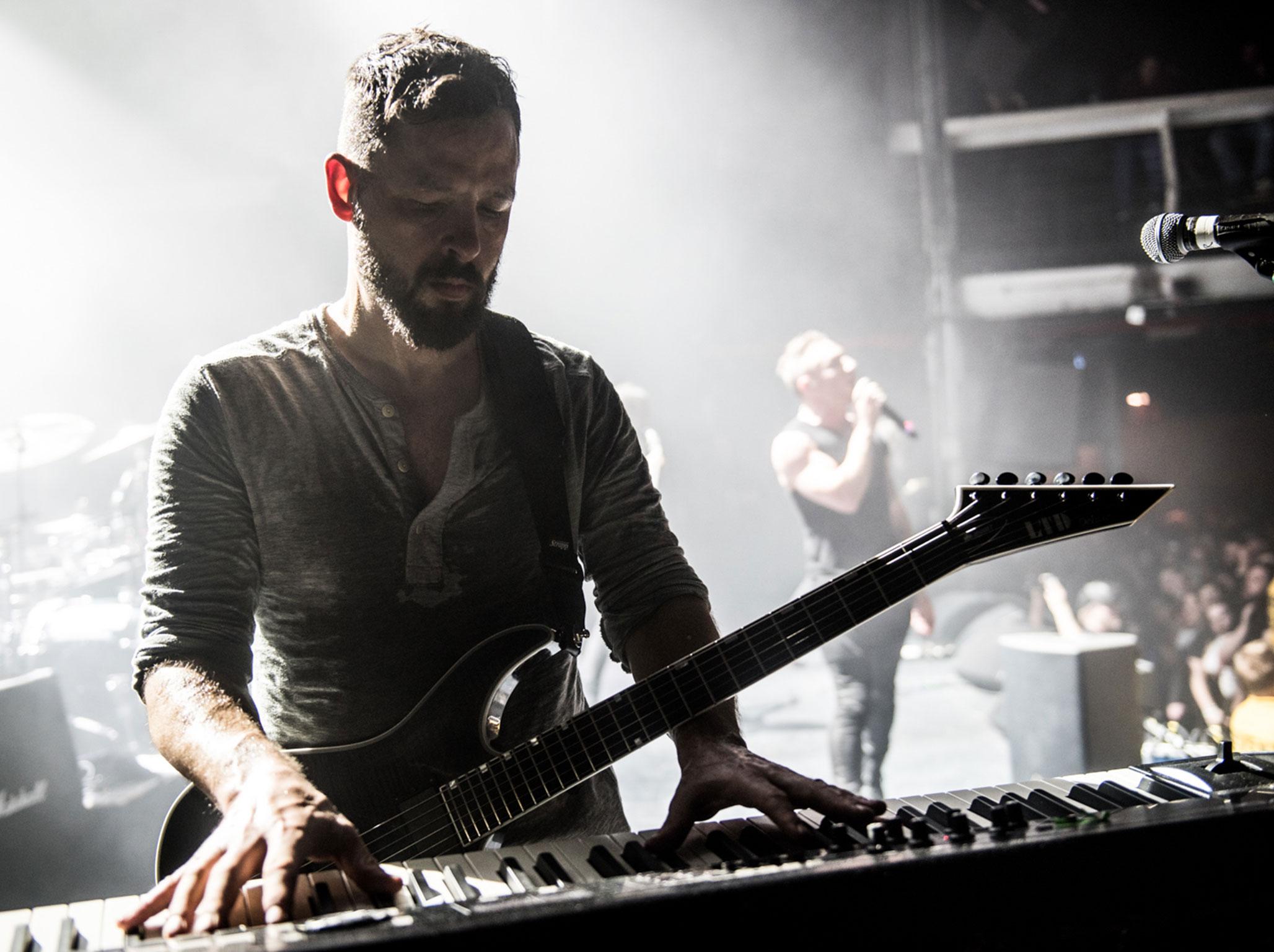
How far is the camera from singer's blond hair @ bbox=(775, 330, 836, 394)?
17.3 feet

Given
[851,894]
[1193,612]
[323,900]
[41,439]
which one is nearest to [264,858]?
[323,900]

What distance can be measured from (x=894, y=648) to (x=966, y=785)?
1.53 m

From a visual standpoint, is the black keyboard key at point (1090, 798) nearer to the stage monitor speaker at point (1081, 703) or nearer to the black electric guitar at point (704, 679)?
the black electric guitar at point (704, 679)

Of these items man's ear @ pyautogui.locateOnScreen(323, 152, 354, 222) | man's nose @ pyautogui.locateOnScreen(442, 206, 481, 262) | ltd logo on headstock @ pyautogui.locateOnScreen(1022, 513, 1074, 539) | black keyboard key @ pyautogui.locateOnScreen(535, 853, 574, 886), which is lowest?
black keyboard key @ pyautogui.locateOnScreen(535, 853, 574, 886)

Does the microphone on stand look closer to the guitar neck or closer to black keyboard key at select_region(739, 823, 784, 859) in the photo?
the guitar neck

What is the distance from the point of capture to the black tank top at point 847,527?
502cm

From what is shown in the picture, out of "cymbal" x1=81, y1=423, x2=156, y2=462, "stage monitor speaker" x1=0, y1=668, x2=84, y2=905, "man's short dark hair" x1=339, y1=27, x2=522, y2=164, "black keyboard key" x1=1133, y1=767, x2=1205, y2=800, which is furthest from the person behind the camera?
"cymbal" x1=81, y1=423, x2=156, y2=462

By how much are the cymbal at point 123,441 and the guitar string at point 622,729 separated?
466 cm

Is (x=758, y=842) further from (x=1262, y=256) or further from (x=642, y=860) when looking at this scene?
(x=1262, y=256)

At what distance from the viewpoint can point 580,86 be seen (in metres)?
6.87

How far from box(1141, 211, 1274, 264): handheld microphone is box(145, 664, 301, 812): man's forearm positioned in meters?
1.48

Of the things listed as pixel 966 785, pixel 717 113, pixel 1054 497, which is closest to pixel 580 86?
pixel 717 113

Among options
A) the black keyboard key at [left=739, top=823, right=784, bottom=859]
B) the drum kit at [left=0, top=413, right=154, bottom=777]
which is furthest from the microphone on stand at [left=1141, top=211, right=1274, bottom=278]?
the drum kit at [left=0, top=413, right=154, bottom=777]

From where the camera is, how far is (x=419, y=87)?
186 centimetres
